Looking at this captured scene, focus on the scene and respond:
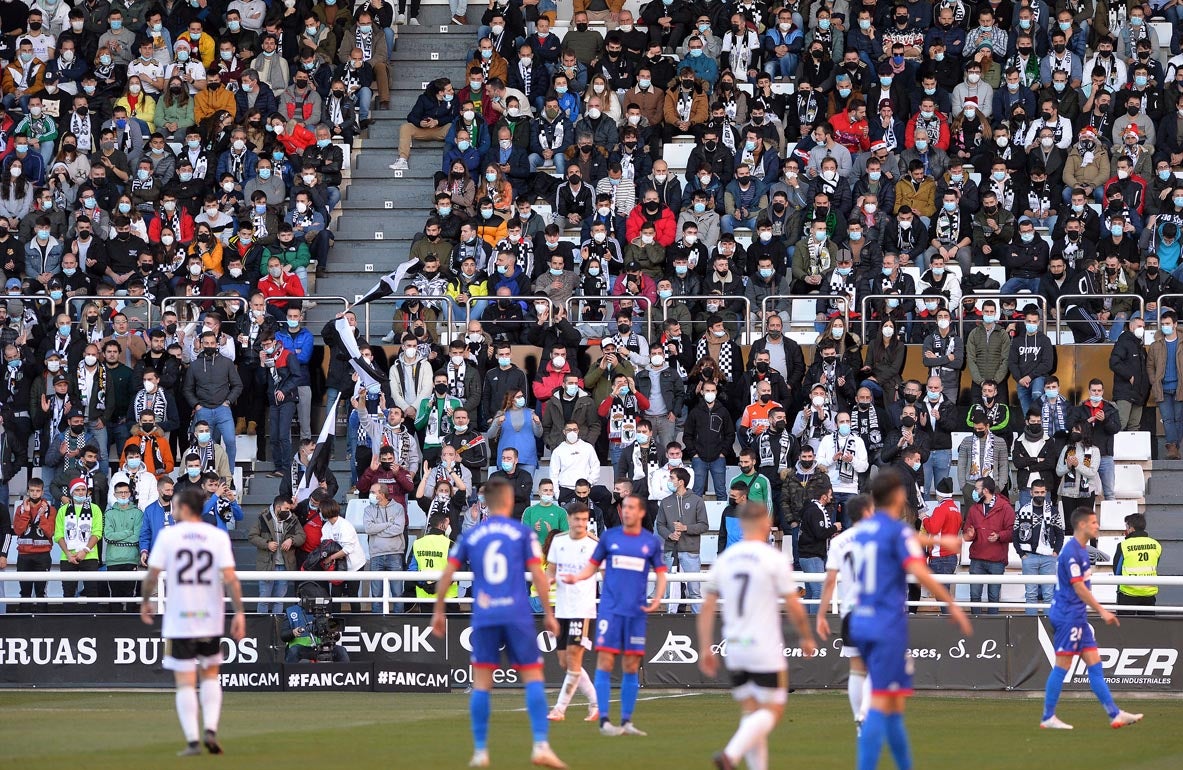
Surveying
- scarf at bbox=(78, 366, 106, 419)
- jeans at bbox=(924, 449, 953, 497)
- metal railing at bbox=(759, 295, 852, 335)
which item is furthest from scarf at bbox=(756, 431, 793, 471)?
scarf at bbox=(78, 366, 106, 419)

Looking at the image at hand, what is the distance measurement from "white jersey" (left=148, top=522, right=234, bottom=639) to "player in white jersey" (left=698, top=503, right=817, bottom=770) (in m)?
4.36

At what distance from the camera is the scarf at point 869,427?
25.1m

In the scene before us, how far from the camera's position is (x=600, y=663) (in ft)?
52.9

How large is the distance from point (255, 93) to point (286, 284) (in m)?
5.23

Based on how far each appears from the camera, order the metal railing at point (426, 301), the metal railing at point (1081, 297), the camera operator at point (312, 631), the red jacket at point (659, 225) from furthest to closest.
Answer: the red jacket at point (659, 225)
the metal railing at point (426, 301)
the metal railing at point (1081, 297)
the camera operator at point (312, 631)

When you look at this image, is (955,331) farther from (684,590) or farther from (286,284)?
(286,284)

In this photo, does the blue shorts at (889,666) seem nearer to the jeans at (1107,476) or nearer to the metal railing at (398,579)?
the metal railing at (398,579)

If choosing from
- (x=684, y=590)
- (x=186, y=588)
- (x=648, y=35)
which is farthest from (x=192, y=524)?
(x=648, y=35)

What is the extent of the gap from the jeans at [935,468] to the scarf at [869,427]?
0.78 metres

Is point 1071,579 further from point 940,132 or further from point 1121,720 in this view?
point 940,132

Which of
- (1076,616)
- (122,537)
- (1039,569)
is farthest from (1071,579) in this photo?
(122,537)

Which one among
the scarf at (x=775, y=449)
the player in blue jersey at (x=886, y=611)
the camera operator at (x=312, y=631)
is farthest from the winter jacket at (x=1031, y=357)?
the player in blue jersey at (x=886, y=611)

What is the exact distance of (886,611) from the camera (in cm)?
1147

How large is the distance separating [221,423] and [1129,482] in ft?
44.7
